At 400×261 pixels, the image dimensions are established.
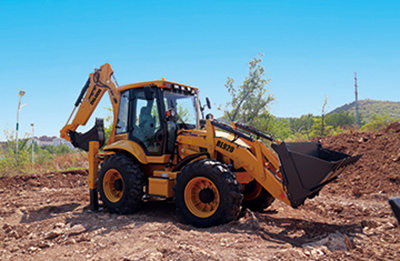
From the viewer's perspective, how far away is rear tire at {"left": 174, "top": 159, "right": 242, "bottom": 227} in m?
5.15

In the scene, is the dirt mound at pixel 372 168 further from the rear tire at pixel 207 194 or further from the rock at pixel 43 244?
the rock at pixel 43 244

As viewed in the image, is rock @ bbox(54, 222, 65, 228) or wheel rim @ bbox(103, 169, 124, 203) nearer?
rock @ bbox(54, 222, 65, 228)

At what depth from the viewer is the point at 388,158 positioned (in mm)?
9023

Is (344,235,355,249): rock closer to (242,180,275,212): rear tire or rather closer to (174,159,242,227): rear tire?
(174,159,242,227): rear tire

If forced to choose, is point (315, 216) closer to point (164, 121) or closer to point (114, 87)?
point (164, 121)

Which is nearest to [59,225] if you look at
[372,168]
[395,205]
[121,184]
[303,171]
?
[121,184]

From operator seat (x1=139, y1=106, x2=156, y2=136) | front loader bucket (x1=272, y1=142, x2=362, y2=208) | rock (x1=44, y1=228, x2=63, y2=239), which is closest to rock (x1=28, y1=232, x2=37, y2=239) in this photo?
rock (x1=44, y1=228, x2=63, y2=239)

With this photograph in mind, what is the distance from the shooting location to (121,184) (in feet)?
22.3

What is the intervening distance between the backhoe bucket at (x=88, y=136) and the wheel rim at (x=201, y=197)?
3.36 metres

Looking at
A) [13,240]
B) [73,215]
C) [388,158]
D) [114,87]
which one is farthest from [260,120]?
[13,240]

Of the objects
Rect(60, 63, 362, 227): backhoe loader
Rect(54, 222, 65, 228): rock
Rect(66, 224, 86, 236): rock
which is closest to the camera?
Rect(60, 63, 362, 227): backhoe loader

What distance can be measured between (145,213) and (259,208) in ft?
8.00

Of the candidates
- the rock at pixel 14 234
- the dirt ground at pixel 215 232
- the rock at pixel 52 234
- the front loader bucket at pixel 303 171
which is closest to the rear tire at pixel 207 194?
the dirt ground at pixel 215 232

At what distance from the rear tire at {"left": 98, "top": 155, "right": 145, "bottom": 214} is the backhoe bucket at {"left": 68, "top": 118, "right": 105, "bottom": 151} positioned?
3.90 ft
